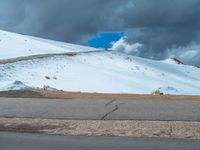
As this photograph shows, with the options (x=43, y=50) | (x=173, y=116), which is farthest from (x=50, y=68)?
(x=173, y=116)

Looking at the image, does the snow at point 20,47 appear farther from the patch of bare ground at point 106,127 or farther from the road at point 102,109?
the patch of bare ground at point 106,127

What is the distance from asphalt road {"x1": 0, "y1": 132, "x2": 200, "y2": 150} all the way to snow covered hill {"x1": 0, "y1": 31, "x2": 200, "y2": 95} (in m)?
8.84

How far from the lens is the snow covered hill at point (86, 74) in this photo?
25.6 meters

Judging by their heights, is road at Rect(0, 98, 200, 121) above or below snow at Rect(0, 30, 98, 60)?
below

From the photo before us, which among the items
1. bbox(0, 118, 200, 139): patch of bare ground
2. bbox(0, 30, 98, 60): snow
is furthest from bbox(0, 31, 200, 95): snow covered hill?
bbox(0, 118, 200, 139): patch of bare ground

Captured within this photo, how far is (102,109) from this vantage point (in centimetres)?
1327

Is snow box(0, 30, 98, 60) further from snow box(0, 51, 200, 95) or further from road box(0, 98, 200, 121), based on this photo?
road box(0, 98, 200, 121)

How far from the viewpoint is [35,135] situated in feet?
34.4

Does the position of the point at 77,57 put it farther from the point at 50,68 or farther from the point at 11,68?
the point at 11,68

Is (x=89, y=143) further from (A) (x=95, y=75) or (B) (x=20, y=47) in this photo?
(B) (x=20, y=47)

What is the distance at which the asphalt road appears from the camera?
901cm

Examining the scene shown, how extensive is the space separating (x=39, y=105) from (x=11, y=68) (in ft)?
50.5

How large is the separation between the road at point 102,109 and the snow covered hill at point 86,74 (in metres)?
4.62

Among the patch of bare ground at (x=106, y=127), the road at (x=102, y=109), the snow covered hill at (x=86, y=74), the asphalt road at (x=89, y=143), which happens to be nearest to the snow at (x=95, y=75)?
the snow covered hill at (x=86, y=74)
